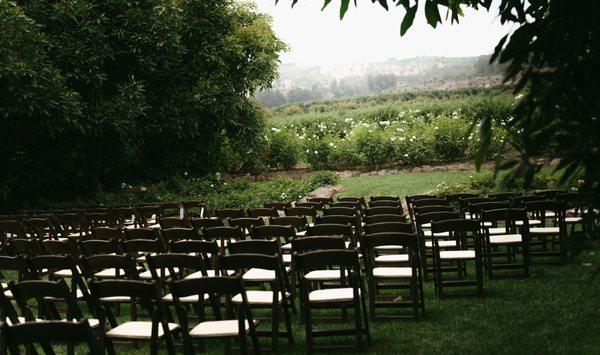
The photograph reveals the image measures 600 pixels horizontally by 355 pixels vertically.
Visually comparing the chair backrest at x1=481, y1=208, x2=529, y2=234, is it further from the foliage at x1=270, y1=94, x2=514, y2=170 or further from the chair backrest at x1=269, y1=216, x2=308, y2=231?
the foliage at x1=270, y1=94, x2=514, y2=170

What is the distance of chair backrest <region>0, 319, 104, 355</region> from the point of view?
3312 mm

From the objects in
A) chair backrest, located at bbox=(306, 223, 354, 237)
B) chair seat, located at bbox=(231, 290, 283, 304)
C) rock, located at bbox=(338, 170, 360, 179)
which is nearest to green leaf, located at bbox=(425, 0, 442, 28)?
chair seat, located at bbox=(231, 290, 283, 304)

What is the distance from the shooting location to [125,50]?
63.2ft

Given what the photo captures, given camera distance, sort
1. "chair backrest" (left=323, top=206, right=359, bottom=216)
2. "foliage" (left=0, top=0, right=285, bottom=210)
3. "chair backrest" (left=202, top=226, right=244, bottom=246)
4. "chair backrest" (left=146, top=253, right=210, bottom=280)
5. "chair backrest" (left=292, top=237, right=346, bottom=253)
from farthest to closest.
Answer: "foliage" (left=0, top=0, right=285, bottom=210) < "chair backrest" (left=323, top=206, right=359, bottom=216) < "chair backrest" (left=202, top=226, right=244, bottom=246) < "chair backrest" (left=292, top=237, right=346, bottom=253) < "chair backrest" (left=146, top=253, right=210, bottom=280)

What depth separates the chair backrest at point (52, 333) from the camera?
3.31 meters

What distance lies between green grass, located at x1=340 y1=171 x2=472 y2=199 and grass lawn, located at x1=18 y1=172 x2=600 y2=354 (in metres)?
9.91

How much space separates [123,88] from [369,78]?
276ft

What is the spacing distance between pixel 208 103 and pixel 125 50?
10.6 feet

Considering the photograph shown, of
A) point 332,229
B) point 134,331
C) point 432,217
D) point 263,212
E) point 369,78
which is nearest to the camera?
A: point 134,331

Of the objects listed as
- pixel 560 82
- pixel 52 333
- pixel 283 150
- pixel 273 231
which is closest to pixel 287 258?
pixel 273 231

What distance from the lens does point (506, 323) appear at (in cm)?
555

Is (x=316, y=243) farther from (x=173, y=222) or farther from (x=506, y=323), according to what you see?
(x=173, y=222)

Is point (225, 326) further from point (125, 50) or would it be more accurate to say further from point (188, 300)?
point (125, 50)

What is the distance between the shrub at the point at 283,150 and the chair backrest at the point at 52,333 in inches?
847
